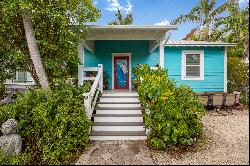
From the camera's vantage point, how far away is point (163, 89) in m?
8.93

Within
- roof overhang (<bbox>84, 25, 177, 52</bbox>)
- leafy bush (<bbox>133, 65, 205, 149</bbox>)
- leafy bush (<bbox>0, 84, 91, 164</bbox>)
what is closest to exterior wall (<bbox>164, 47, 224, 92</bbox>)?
roof overhang (<bbox>84, 25, 177, 52</bbox>)

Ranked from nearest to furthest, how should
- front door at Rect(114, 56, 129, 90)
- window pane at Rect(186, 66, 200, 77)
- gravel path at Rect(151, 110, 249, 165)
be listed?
gravel path at Rect(151, 110, 249, 165) < front door at Rect(114, 56, 129, 90) < window pane at Rect(186, 66, 200, 77)

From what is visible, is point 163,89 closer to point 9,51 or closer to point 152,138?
point 152,138

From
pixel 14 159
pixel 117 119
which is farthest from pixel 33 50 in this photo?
pixel 14 159

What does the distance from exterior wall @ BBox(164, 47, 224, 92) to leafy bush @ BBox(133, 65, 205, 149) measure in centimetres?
821

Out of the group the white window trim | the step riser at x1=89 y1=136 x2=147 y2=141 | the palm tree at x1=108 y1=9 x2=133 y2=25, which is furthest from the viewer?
the palm tree at x1=108 y1=9 x2=133 y2=25

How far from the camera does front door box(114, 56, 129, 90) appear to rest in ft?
54.9

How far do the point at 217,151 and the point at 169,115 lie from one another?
65.0 inches

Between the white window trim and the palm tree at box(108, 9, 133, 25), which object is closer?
the white window trim

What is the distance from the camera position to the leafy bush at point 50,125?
7625mm

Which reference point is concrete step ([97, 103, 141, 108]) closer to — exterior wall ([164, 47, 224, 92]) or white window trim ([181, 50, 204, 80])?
exterior wall ([164, 47, 224, 92])

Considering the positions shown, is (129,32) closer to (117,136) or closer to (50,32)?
(50,32)

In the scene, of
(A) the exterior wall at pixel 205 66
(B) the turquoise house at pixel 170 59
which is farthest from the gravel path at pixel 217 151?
(A) the exterior wall at pixel 205 66

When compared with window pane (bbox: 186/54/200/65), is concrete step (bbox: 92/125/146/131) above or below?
below
